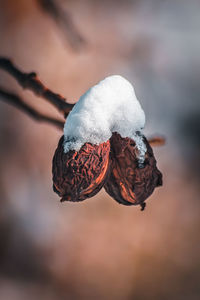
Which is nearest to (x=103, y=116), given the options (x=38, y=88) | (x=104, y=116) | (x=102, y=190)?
(x=104, y=116)

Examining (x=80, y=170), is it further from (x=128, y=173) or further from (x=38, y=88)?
(x=38, y=88)

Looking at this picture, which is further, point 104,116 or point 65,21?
point 65,21

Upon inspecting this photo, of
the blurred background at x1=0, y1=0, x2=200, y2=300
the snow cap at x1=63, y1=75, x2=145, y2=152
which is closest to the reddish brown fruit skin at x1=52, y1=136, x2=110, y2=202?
the snow cap at x1=63, y1=75, x2=145, y2=152

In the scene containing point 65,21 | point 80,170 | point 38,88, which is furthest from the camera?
point 65,21

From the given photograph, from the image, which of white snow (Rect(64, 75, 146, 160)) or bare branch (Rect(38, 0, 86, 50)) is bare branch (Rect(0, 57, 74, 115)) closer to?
white snow (Rect(64, 75, 146, 160))

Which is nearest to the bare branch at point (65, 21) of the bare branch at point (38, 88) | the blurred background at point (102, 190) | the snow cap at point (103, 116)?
the blurred background at point (102, 190)

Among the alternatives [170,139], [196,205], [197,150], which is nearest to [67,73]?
[170,139]

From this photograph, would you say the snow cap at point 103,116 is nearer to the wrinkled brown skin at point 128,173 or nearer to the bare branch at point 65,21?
the wrinkled brown skin at point 128,173

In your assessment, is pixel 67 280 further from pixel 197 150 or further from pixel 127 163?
A: pixel 127 163
